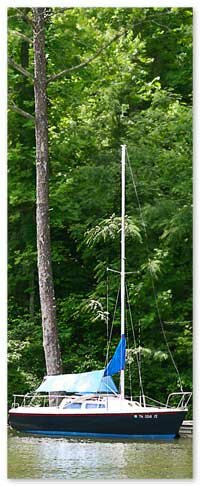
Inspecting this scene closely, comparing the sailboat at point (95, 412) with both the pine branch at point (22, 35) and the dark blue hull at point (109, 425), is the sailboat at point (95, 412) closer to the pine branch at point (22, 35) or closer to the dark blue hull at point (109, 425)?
the dark blue hull at point (109, 425)

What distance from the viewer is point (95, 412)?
733cm

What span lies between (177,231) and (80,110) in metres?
1.56

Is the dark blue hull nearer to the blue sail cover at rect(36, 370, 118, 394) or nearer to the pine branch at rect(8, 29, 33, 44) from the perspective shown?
the blue sail cover at rect(36, 370, 118, 394)

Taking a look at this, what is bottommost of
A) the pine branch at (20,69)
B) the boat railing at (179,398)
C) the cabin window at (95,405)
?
the boat railing at (179,398)

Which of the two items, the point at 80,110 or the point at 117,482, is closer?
the point at 117,482

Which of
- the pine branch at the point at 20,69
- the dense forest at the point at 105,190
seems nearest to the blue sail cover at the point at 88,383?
the dense forest at the point at 105,190

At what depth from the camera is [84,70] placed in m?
9.52

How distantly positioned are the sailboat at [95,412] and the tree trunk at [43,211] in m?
0.39

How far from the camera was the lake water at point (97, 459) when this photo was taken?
5.81 meters

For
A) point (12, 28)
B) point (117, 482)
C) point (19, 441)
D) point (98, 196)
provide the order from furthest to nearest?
1. point (98, 196)
2. point (12, 28)
3. point (19, 441)
4. point (117, 482)

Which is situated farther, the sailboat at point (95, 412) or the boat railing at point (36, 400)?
the boat railing at point (36, 400)

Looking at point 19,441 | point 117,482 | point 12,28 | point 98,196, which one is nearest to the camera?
point 117,482
